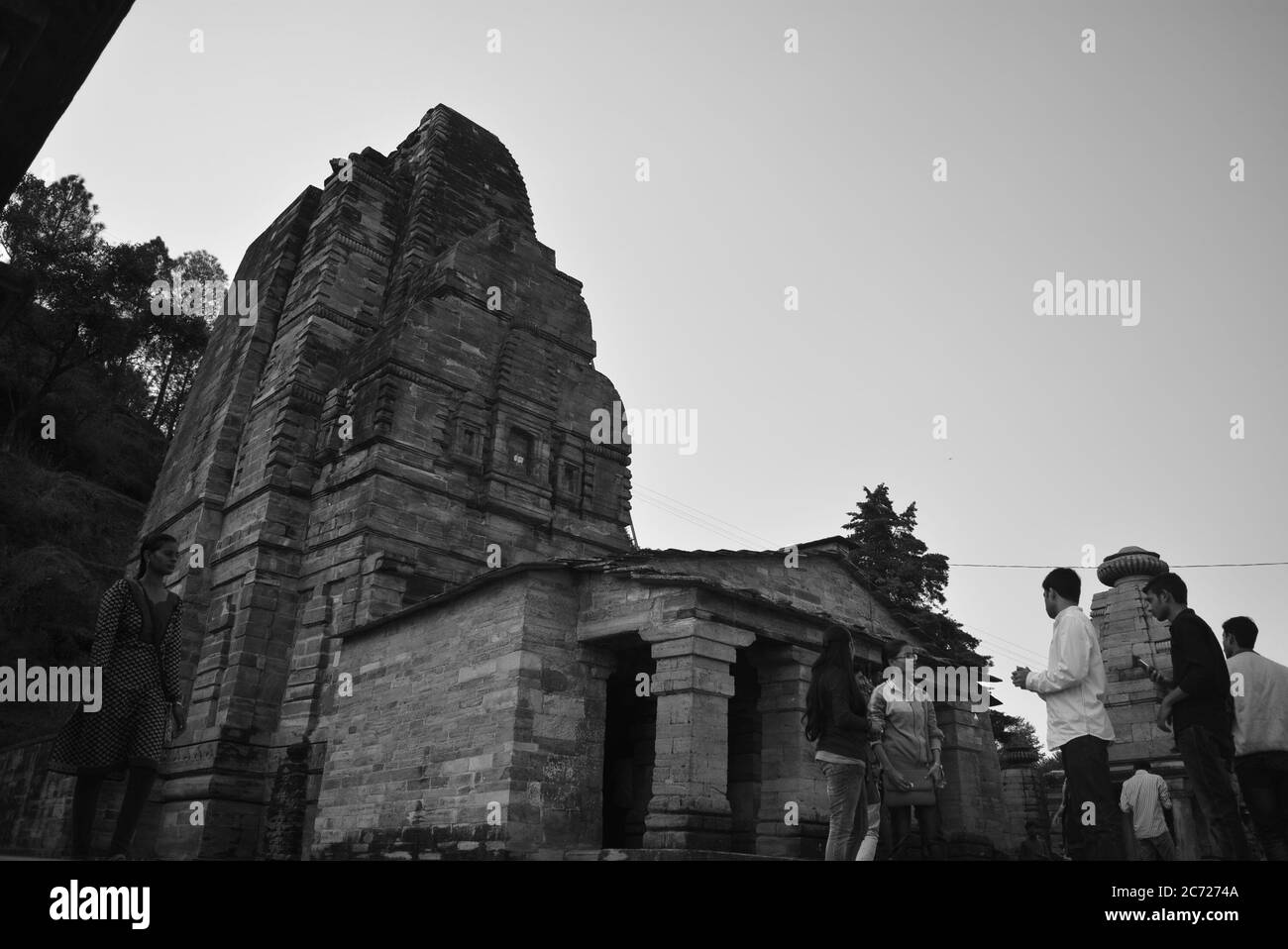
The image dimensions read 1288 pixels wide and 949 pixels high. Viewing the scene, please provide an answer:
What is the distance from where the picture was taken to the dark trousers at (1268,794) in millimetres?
6016

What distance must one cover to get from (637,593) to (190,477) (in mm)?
15682

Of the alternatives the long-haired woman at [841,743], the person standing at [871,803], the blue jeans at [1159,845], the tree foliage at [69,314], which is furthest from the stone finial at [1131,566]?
the tree foliage at [69,314]

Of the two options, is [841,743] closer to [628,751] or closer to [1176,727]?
[1176,727]

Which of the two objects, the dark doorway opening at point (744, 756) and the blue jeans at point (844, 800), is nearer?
the blue jeans at point (844, 800)

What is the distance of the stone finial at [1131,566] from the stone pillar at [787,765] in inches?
241

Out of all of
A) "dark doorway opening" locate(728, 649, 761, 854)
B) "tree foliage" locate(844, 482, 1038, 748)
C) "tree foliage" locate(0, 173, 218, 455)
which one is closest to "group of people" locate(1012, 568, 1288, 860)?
"dark doorway opening" locate(728, 649, 761, 854)

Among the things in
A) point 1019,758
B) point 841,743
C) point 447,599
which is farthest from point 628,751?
point 1019,758

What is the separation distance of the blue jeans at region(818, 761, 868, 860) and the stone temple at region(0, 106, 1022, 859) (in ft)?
7.89

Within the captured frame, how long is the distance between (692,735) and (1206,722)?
560cm

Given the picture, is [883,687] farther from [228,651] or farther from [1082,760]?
[228,651]

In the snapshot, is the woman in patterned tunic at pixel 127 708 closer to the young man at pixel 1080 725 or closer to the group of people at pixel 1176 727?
the group of people at pixel 1176 727

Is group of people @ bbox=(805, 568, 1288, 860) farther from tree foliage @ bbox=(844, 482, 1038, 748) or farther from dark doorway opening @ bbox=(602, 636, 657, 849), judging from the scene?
tree foliage @ bbox=(844, 482, 1038, 748)

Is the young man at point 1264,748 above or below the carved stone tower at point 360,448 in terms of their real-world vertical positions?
below

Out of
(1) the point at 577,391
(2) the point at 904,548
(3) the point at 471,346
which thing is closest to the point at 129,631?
(3) the point at 471,346
